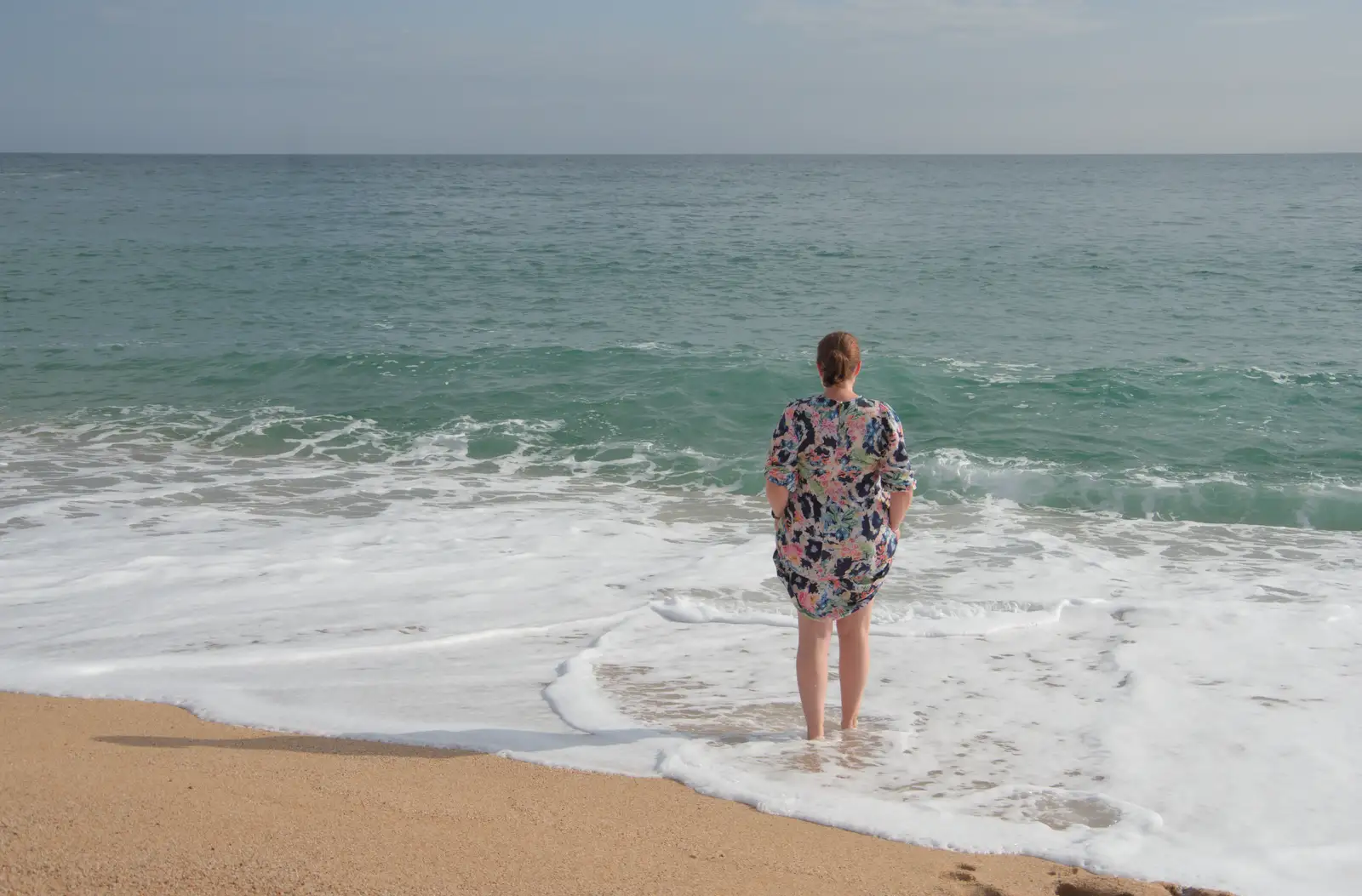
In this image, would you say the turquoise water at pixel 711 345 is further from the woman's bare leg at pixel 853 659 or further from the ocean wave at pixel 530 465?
the woman's bare leg at pixel 853 659

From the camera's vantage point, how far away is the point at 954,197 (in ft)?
169

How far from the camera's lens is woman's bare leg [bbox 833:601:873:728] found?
14.2 ft

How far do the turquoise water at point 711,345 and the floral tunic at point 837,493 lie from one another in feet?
18.0

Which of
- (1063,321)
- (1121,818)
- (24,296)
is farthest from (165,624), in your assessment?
(24,296)

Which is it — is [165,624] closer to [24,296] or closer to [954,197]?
[24,296]

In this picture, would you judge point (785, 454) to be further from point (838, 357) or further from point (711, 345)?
point (711, 345)

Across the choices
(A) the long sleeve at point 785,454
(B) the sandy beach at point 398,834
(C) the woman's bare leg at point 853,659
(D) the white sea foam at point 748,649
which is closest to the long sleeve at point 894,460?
(A) the long sleeve at point 785,454

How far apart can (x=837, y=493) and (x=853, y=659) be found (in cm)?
73

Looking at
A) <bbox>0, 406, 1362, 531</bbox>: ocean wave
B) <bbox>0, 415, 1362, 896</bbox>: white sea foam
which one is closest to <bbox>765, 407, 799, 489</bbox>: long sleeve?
<bbox>0, 415, 1362, 896</bbox>: white sea foam

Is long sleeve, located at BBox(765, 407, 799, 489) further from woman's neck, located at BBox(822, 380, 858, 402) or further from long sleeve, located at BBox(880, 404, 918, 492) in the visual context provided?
long sleeve, located at BBox(880, 404, 918, 492)

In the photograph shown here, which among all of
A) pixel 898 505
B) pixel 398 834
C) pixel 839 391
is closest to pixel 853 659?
pixel 898 505

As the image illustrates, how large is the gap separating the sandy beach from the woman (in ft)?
2.82

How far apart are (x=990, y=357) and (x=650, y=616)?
1032cm

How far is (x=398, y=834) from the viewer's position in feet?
11.1
